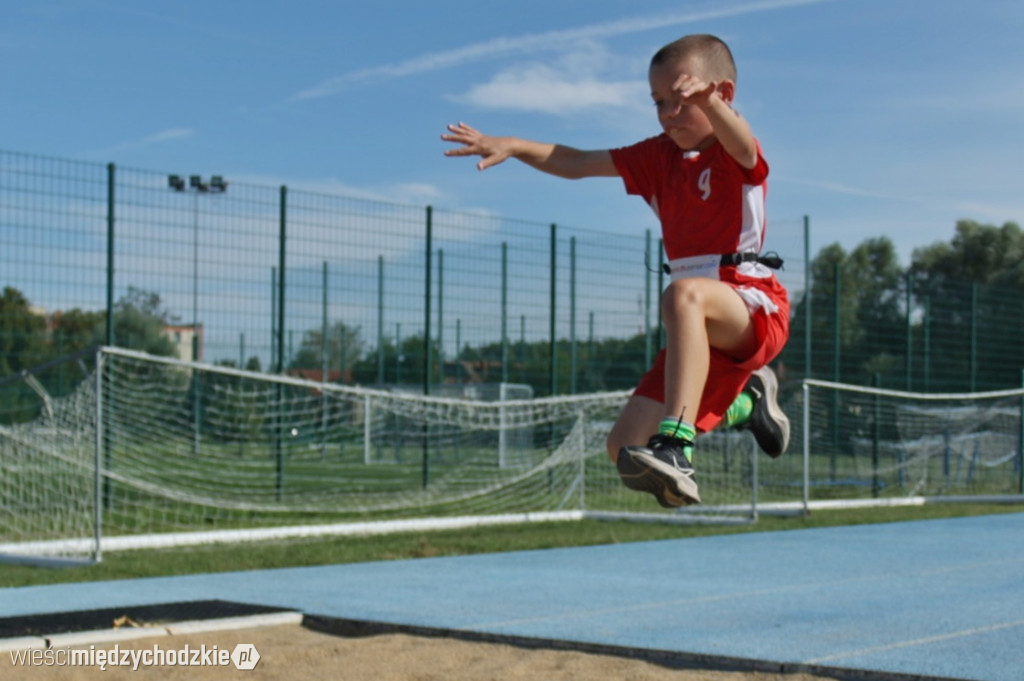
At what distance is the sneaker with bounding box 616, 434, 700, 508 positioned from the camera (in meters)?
3.57

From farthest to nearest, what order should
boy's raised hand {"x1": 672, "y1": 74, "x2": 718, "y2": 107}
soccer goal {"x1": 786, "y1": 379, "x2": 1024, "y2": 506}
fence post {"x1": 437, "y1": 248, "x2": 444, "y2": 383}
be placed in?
soccer goal {"x1": 786, "y1": 379, "x2": 1024, "y2": 506}
fence post {"x1": 437, "y1": 248, "x2": 444, "y2": 383}
boy's raised hand {"x1": 672, "y1": 74, "x2": 718, "y2": 107}

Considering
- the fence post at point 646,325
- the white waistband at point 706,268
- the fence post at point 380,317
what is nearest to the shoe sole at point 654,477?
the white waistband at point 706,268

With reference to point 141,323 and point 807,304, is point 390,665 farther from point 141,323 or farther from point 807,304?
point 807,304

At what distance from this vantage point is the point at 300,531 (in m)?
12.9

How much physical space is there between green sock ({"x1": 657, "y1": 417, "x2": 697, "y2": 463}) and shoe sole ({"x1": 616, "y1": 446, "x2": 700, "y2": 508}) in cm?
12

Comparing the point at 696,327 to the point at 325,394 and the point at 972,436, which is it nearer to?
the point at 325,394

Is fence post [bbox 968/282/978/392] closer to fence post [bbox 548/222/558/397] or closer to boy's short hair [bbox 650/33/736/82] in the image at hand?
fence post [bbox 548/222/558/397]

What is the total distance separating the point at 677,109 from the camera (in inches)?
149

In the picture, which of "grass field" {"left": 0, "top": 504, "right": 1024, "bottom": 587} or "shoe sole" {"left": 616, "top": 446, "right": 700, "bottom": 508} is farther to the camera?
"grass field" {"left": 0, "top": 504, "right": 1024, "bottom": 587}

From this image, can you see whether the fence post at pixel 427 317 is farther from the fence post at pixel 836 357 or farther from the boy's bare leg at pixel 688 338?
the boy's bare leg at pixel 688 338

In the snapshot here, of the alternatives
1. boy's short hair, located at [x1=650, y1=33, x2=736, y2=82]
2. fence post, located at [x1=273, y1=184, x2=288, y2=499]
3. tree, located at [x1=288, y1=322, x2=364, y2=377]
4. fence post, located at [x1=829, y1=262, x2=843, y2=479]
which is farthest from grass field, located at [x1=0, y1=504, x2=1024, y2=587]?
boy's short hair, located at [x1=650, y1=33, x2=736, y2=82]

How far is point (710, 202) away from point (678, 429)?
79cm

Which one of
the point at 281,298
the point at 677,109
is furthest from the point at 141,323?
the point at 677,109

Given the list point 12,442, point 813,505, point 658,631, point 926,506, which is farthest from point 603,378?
point 658,631
